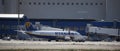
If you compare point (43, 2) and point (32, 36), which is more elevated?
point (43, 2)

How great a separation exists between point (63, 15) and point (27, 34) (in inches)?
1415

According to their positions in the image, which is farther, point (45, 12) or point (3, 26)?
point (45, 12)

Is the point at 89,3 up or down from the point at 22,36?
up

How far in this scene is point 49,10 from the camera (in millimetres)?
110750

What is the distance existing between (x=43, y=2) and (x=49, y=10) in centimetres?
264

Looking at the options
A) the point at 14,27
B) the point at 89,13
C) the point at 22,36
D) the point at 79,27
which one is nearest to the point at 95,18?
the point at 89,13

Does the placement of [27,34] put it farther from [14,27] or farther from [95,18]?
[95,18]

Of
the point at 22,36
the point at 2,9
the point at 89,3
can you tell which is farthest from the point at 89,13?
the point at 22,36

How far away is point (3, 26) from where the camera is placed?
9688cm

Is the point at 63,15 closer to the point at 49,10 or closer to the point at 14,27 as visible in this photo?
the point at 49,10

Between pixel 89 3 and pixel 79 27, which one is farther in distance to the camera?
pixel 89 3

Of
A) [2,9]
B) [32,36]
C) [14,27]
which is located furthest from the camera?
[2,9]

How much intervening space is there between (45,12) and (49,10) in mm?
1166

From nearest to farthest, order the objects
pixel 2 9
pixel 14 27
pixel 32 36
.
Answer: pixel 32 36, pixel 14 27, pixel 2 9
